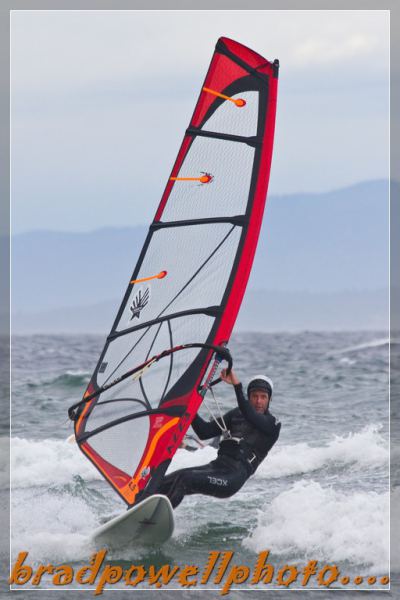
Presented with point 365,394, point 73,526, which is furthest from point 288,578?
point 365,394

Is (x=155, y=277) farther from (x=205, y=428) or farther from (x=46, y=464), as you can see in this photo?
(x=46, y=464)

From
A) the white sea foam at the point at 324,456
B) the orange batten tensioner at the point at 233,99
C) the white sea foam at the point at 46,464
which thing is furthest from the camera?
the white sea foam at the point at 324,456

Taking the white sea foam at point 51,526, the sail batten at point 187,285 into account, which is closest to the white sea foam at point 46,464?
the white sea foam at point 51,526

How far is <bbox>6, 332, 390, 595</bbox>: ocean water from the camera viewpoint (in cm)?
676

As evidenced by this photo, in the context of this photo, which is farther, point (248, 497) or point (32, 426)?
point (32, 426)

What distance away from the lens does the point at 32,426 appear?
12.4m

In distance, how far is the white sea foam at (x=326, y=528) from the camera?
22.3 ft

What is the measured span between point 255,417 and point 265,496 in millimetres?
2056

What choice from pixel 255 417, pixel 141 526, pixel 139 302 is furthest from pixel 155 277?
pixel 141 526

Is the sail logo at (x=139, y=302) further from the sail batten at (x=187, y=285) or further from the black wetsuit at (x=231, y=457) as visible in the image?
the black wetsuit at (x=231, y=457)

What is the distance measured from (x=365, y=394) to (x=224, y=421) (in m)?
8.57

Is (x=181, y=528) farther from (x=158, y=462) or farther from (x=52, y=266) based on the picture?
(x=52, y=266)

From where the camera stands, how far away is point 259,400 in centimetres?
703

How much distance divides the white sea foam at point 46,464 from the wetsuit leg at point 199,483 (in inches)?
107
